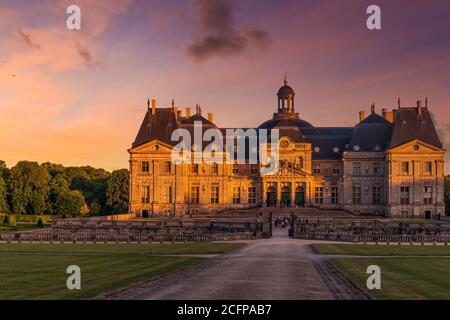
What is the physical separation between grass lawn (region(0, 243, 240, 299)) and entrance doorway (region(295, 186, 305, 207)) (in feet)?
193

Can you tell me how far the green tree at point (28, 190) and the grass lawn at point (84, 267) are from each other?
2631 inches

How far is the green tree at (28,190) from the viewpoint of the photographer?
107463 mm

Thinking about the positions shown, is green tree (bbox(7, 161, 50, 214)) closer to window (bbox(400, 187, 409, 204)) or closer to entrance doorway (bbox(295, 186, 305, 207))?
entrance doorway (bbox(295, 186, 305, 207))

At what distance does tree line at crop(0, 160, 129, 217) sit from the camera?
Result: 105m

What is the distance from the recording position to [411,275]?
2733cm

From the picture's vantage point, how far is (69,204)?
104312 millimetres

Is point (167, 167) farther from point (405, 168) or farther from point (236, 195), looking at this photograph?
point (405, 168)

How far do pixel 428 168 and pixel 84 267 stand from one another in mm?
78989

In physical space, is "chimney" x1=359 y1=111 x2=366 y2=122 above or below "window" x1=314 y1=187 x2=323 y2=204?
above

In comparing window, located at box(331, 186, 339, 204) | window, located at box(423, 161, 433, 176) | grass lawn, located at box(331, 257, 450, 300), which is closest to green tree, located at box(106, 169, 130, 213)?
window, located at box(331, 186, 339, 204)

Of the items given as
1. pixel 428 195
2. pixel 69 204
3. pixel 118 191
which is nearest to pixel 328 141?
pixel 428 195
